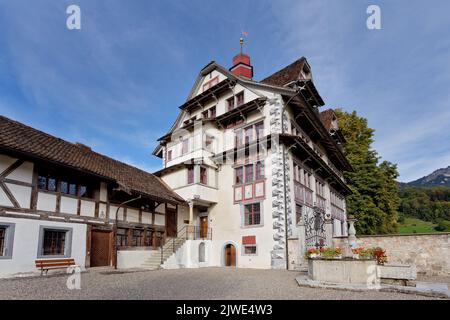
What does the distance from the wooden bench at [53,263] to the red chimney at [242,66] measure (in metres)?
19.4

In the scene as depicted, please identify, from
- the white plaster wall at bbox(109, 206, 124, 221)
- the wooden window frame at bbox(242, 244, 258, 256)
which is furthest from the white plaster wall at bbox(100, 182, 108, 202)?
the wooden window frame at bbox(242, 244, 258, 256)

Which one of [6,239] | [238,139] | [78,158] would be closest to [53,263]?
[6,239]

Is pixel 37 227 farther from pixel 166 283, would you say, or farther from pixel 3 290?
pixel 166 283

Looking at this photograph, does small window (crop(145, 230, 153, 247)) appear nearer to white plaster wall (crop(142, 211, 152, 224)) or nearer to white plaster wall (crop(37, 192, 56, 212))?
white plaster wall (crop(142, 211, 152, 224))

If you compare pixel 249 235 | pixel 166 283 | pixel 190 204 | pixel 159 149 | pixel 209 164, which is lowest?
pixel 166 283

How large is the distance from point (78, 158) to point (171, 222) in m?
7.84

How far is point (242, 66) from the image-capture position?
27.9m

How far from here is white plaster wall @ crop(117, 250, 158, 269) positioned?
699 inches

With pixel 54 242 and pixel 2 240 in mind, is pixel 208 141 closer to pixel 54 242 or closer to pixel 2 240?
pixel 54 242

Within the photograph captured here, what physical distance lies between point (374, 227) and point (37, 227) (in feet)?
91.3

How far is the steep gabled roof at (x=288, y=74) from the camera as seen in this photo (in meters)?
23.0

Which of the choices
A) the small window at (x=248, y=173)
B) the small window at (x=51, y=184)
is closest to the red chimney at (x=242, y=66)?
the small window at (x=248, y=173)
